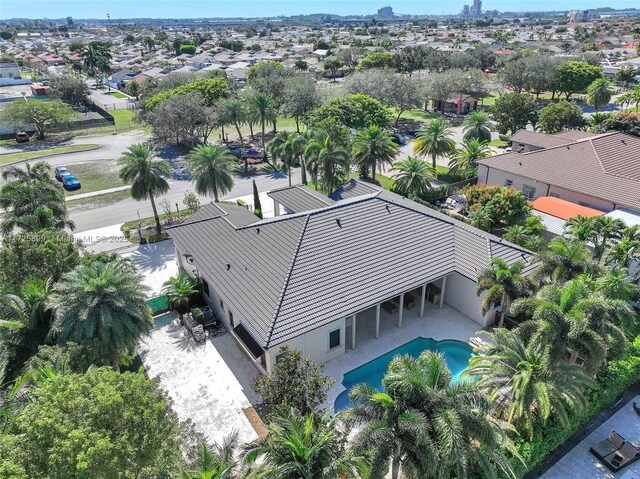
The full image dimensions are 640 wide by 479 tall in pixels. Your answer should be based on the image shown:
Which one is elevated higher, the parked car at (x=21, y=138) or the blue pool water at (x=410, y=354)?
the parked car at (x=21, y=138)

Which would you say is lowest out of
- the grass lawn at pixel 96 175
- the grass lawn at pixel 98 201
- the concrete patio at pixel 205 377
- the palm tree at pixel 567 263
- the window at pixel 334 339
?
the concrete patio at pixel 205 377

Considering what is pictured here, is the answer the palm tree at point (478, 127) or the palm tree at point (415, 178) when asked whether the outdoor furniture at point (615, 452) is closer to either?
the palm tree at point (415, 178)

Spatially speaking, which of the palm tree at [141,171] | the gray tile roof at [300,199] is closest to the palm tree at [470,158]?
the gray tile roof at [300,199]

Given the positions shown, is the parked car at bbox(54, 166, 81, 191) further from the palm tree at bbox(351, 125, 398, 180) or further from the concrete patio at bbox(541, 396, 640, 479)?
the concrete patio at bbox(541, 396, 640, 479)

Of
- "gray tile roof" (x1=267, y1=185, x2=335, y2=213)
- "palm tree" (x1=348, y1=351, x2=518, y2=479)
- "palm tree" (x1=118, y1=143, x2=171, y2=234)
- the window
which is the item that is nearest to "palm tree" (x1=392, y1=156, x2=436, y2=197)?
"gray tile roof" (x1=267, y1=185, x2=335, y2=213)

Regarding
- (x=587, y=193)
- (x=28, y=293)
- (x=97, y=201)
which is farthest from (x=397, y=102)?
(x=28, y=293)
